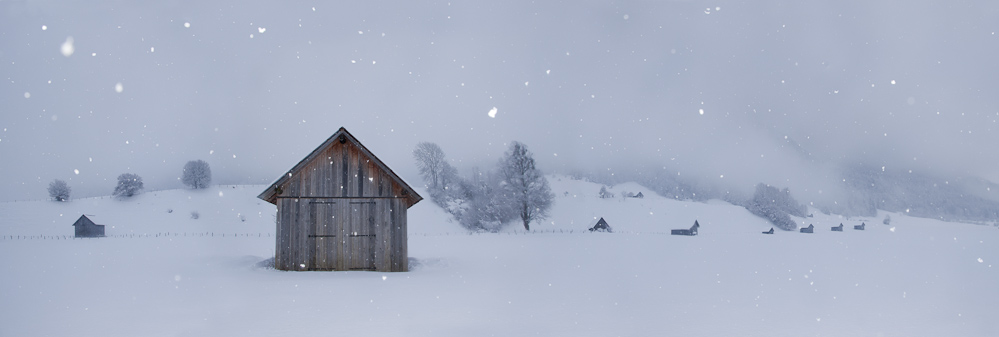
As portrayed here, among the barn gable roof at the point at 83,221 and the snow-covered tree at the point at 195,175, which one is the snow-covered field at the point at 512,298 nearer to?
the barn gable roof at the point at 83,221

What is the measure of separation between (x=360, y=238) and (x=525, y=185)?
121 ft

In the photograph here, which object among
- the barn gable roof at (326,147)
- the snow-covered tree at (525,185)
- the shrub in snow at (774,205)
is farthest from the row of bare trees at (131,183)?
the shrub in snow at (774,205)

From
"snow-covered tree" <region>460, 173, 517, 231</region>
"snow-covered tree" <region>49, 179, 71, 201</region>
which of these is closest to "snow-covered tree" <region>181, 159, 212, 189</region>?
"snow-covered tree" <region>49, 179, 71, 201</region>

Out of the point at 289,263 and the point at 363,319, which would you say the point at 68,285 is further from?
the point at 363,319

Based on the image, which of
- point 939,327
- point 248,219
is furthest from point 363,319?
point 248,219

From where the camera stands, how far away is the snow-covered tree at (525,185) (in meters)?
53.6

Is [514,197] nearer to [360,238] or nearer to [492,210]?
[492,210]

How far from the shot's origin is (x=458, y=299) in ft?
38.2

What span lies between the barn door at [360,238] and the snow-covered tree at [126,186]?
80.1 metres

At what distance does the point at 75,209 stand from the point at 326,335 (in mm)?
86533

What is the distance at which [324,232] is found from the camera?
17.6 metres

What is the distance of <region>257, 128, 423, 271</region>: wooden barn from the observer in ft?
57.6

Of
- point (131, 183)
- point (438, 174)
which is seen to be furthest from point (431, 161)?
point (131, 183)

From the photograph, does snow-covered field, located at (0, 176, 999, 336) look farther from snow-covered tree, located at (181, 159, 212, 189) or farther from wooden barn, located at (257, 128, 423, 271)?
snow-covered tree, located at (181, 159, 212, 189)
